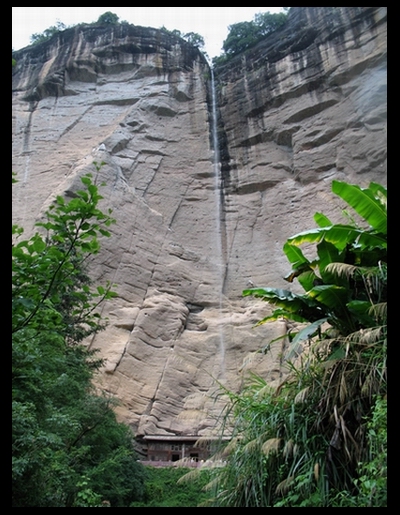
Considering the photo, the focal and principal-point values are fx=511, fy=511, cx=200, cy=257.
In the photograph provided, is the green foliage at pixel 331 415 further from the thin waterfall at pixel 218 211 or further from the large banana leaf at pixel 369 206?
the thin waterfall at pixel 218 211

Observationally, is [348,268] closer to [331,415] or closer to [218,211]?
[331,415]

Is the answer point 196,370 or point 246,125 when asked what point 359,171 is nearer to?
point 246,125

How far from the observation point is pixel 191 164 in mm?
20766

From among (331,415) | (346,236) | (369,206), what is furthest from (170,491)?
(369,206)

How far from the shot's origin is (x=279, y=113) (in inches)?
814

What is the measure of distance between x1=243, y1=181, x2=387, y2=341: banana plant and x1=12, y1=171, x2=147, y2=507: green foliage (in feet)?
11.5

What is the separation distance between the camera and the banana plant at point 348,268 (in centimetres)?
745

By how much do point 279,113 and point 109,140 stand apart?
6911 millimetres

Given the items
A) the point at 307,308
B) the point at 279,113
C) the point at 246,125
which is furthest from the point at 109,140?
the point at 307,308

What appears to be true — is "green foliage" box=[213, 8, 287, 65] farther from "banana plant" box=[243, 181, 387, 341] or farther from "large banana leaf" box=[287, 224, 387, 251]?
"large banana leaf" box=[287, 224, 387, 251]

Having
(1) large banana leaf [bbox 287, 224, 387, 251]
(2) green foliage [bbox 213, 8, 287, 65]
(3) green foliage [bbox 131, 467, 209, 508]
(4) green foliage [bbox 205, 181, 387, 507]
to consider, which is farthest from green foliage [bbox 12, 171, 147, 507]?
(2) green foliage [bbox 213, 8, 287, 65]

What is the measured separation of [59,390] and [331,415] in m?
5.04

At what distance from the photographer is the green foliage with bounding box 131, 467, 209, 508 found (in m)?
8.90

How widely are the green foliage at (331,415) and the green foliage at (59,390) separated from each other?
2.19 metres
